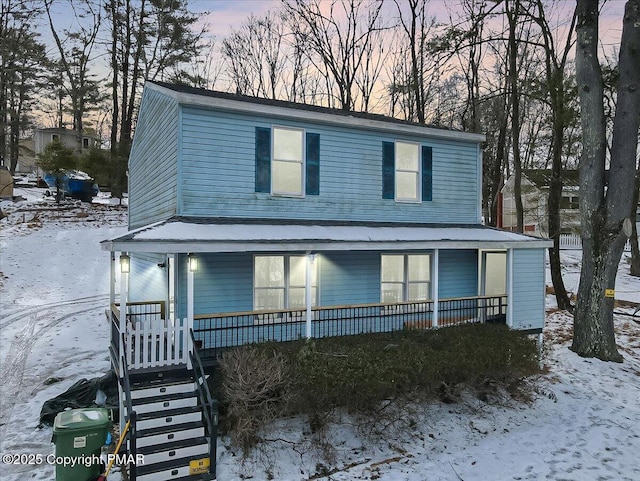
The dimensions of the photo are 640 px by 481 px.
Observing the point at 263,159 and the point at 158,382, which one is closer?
the point at 158,382

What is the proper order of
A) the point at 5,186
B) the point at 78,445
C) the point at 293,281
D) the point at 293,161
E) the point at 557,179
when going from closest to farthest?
the point at 78,445
the point at 293,281
the point at 293,161
the point at 557,179
the point at 5,186

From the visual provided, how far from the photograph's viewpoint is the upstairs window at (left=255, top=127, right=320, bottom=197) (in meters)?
11.0

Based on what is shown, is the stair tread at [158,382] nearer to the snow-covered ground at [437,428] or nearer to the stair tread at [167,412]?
the stair tread at [167,412]

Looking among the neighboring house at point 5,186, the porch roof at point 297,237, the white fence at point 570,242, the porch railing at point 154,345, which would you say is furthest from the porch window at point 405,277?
the neighboring house at point 5,186

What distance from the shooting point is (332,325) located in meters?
10.8

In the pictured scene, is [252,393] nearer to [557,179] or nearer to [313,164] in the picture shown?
[313,164]

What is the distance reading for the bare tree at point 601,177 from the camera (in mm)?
11969

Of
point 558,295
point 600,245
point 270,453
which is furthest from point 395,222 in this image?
point 558,295

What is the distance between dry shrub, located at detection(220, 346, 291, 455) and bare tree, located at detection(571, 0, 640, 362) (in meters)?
9.59

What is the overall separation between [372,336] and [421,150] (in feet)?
19.8

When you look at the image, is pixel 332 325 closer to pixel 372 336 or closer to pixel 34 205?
pixel 372 336

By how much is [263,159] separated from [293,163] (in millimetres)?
914

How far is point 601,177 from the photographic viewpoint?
12.5 meters

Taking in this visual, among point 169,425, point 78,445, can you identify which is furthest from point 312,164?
point 78,445
